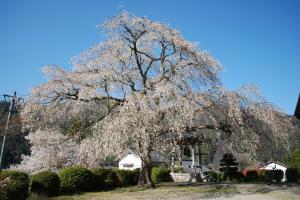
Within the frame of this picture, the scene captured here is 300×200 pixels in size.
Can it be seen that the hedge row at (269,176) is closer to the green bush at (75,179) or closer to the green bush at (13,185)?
the green bush at (75,179)

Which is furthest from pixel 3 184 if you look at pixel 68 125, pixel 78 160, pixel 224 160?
pixel 224 160

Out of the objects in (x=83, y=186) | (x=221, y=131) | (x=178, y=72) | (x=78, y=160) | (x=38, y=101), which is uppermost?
(x=178, y=72)

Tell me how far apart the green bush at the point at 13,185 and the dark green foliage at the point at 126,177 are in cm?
1008

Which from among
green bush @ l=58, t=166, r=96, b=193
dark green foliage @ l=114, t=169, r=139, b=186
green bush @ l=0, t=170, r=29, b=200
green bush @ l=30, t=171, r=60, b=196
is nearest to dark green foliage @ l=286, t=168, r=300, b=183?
dark green foliage @ l=114, t=169, r=139, b=186

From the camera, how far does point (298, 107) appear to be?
1095 cm

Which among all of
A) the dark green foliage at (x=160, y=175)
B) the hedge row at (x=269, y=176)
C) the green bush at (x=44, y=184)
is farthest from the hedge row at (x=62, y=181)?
the hedge row at (x=269, y=176)

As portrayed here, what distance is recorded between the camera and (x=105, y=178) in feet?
74.8

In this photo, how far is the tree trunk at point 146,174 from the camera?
2141 centimetres

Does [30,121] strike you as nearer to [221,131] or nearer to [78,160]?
[78,160]

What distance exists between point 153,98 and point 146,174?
5.17 meters

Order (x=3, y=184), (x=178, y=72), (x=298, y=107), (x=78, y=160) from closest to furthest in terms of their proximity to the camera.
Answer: (x=298, y=107), (x=3, y=184), (x=178, y=72), (x=78, y=160)

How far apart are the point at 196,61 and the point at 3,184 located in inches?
515

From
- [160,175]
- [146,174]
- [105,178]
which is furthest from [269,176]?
[105,178]

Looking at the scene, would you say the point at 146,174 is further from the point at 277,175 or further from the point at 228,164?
the point at 228,164
